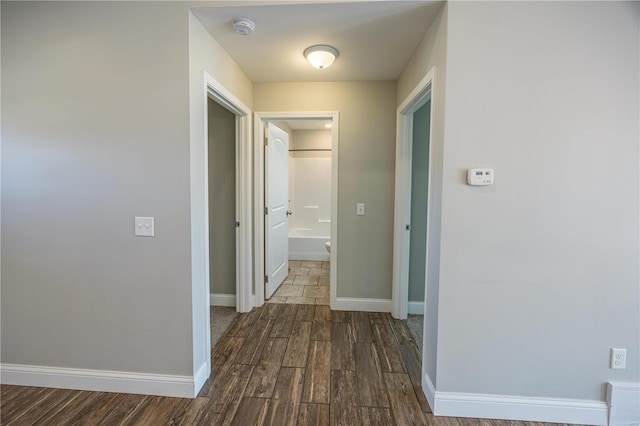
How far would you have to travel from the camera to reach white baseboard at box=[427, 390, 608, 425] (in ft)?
5.23

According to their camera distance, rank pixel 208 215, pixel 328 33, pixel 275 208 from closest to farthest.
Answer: pixel 328 33 → pixel 208 215 → pixel 275 208

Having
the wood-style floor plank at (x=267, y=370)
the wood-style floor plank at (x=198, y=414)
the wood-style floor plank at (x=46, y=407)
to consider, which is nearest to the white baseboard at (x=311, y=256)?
the wood-style floor plank at (x=267, y=370)

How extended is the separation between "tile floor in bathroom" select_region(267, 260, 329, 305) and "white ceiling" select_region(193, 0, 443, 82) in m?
2.40

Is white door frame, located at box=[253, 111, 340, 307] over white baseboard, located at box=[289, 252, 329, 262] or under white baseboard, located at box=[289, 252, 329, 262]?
over

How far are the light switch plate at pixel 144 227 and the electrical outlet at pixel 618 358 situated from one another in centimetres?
275

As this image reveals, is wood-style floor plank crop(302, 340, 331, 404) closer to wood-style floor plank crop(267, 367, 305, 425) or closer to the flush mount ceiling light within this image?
wood-style floor plank crop(267, 367, 305, 425)

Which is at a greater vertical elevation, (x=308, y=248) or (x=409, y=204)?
(x=409, y=204)

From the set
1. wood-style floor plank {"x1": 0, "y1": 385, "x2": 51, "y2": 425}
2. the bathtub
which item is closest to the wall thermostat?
wood-style floor plank {"x1": 0, "y1": 385, "x2": 51, "y2": 425}

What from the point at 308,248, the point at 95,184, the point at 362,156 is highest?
the point at 362,156

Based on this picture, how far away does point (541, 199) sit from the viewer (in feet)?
5.12

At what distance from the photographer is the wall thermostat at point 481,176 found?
1.55 metres

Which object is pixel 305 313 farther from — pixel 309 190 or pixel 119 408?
pixel 309 190

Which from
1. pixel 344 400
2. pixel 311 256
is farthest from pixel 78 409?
pixel 311 256

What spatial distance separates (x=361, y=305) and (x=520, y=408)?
1.55 metres
